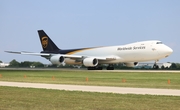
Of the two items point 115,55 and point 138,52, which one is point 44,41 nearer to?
point 115,55

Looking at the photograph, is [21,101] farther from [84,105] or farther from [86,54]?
[86,54]

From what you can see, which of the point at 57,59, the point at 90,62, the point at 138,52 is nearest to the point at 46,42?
the point at 57,59

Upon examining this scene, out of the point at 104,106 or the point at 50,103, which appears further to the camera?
the point at 50,103

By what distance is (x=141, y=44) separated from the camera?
57.7 m

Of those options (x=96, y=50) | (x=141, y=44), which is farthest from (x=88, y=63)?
(x=141, y=44)

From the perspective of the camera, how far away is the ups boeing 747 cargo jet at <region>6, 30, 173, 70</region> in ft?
184

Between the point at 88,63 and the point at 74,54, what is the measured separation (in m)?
9.78

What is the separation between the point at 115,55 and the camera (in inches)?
2397

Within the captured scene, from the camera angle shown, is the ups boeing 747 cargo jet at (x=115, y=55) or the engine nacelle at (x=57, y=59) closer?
the ups boeing 747 cargo jet at (x=115, y=55)

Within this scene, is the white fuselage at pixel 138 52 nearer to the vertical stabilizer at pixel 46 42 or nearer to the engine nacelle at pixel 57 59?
the engine nacelle at pixel 57 59

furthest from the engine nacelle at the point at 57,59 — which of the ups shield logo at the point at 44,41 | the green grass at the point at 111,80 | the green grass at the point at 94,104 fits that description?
the green grass at the point at 94,104

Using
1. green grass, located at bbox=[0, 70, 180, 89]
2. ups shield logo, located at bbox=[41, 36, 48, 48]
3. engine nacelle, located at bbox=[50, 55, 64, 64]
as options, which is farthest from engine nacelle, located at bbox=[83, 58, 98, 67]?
green grass, located at bbox=[0, 70, 180, 89]

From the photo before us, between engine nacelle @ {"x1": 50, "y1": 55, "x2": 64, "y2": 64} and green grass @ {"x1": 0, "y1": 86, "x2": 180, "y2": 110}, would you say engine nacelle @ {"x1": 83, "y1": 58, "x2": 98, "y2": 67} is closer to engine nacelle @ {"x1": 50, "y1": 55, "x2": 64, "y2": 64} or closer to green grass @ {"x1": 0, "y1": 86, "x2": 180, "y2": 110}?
engine nacelle @ {"x1": 50, "y1": 55, "x2": 64, "y2": 64}

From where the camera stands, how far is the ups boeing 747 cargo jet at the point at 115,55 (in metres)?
56.0
